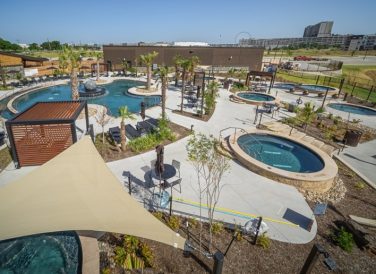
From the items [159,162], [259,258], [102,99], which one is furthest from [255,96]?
[259,258]

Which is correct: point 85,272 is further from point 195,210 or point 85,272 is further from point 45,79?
point 45,79

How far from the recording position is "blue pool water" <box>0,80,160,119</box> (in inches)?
1073

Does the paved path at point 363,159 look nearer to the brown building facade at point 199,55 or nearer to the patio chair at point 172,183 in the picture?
the patio chair at point 172,183

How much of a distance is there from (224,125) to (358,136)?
11.5 m

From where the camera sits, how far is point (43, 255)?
846 cm

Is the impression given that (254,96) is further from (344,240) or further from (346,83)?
(344,240)

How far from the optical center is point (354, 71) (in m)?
63.2

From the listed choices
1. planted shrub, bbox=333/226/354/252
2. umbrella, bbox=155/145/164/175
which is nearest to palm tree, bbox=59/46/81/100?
umbrella, bbox=155/145/164/175

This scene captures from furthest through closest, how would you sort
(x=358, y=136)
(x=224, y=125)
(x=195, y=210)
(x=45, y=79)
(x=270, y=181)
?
(x=45, y=79)
(x=224, y=125)
(x=358, y=136)
(x=270, y=181)
(x=195, y=210)

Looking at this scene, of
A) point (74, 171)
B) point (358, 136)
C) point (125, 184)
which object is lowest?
point (125, 184)

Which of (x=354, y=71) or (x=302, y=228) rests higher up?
(x=354, y=71)

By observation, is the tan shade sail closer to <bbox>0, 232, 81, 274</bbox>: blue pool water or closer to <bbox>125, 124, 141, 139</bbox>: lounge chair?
<bbox>0, 232, 81, 274</bbox>: blue pool water

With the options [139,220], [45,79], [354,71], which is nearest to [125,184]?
[139,220]

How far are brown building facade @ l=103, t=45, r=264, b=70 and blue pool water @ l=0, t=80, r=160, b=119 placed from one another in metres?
18.5
